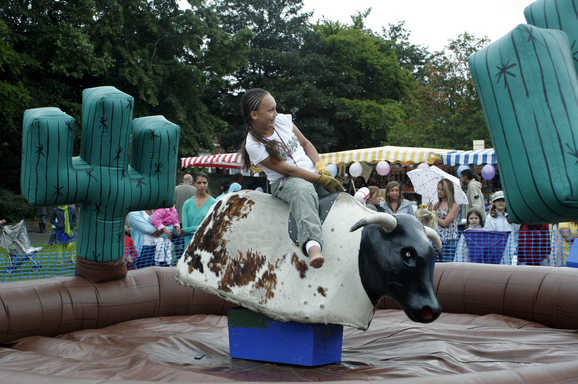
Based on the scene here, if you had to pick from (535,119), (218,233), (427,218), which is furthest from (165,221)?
(535,119)

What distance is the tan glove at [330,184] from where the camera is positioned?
14.0ft

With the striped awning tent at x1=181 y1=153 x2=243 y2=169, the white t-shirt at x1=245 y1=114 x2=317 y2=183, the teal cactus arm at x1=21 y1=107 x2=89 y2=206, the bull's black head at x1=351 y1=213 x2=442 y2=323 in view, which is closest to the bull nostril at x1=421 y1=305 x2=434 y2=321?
the bull's black head at x1=351 y1=213 x2=442 y2=323

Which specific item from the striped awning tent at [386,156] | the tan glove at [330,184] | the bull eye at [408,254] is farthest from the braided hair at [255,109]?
the striped awning tent at [386,156]

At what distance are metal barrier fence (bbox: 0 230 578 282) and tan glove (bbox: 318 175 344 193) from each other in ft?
12.4

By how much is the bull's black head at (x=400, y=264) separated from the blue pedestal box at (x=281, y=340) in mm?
496

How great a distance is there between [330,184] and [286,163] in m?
0.37

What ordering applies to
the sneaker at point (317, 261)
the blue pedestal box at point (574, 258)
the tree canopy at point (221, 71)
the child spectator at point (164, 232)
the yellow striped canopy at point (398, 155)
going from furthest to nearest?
1. the tree canopy at point (221, 71)
2. the yellow striped canopy at point (398, 155)
3. the child spectator at point (164, 232)
4. the blue pedestal box at point (574, 258)
5. the sneaker at point (317, 261)

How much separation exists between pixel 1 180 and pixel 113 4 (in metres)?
7.02

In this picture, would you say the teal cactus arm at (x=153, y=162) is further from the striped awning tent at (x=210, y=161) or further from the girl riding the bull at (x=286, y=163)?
the striped awning tent at (x=210, y=161)

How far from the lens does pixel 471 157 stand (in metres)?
15.1

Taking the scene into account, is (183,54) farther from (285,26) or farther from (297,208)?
(297,208)

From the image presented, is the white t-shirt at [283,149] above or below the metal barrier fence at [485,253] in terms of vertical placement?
above

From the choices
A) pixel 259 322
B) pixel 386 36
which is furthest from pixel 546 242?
pixel 386 36

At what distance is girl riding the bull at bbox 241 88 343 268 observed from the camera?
3.94m
